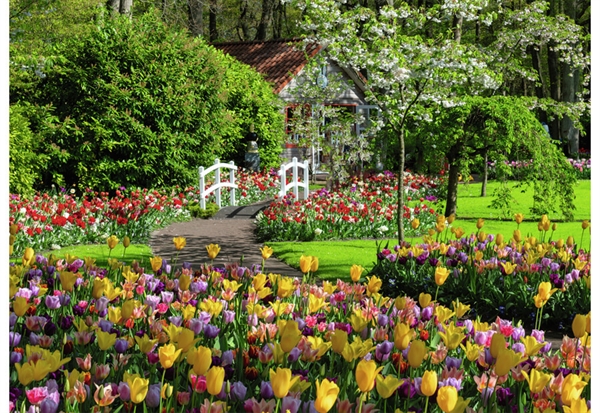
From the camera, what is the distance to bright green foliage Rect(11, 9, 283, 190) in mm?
15125

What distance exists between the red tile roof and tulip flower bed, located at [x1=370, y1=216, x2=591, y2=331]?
18.5m

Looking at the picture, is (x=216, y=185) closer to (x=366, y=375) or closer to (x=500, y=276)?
(x=500, y=276)

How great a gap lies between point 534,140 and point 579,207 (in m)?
6.11

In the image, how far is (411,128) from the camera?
555 inches

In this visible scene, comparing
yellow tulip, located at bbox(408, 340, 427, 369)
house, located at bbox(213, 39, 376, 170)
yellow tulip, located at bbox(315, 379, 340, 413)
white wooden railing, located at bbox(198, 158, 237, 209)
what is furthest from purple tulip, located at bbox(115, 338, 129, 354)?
house, located at bbox(213, 39, 376, 170)

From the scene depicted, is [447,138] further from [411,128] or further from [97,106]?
[97,106]

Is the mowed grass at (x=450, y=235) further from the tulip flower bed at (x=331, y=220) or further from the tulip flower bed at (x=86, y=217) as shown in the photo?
the tulip flower bed at (x=86, y=217)

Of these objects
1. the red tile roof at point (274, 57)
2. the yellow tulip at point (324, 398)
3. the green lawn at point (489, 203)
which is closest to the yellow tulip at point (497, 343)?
the yellow tulip at point (324, 398)

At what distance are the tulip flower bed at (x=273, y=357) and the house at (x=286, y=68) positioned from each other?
20311mm

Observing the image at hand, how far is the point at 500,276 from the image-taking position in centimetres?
643

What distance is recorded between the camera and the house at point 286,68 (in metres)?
25.6

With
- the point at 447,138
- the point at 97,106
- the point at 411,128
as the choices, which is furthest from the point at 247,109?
the point at 447,138

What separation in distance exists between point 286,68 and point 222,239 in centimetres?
1535

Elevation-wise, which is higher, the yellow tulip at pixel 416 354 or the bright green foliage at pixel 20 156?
the bright green foliage at pixel 20 156
